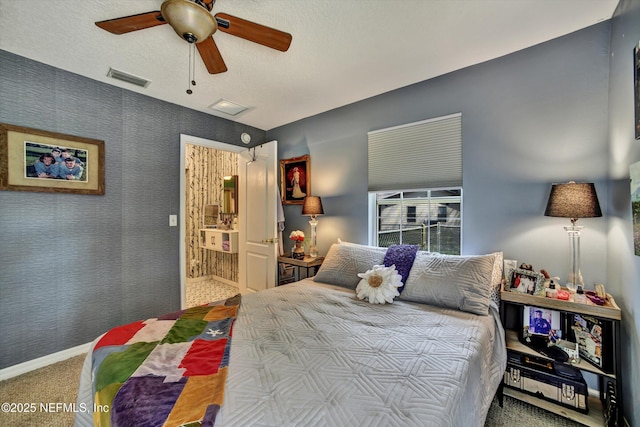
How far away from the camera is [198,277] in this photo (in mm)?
5113

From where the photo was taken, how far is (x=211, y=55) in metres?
1.73

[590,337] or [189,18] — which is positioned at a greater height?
[189,18]

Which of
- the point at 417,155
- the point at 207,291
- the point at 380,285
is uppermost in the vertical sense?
the point at 417,155

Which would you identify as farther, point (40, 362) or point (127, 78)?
point (127, 78)

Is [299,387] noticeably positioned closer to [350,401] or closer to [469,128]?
[350,401]

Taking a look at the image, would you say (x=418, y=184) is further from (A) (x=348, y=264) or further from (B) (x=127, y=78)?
(B) (x=127, y=78)

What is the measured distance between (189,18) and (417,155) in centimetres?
211

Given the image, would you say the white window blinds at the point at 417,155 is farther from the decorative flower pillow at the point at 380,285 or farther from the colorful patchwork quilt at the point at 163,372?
the colorful patchwork quilt at the point at 163,372

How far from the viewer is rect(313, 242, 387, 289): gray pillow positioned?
90.3 inches

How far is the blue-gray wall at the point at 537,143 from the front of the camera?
5.79 ft

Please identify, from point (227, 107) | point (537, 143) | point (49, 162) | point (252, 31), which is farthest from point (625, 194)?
point (49, 162)

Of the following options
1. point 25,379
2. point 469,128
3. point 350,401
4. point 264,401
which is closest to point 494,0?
point 469,128

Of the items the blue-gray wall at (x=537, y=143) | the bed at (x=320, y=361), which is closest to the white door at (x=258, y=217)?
the bed at (x=320, y=361)

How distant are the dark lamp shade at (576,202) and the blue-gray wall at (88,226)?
138 inches
